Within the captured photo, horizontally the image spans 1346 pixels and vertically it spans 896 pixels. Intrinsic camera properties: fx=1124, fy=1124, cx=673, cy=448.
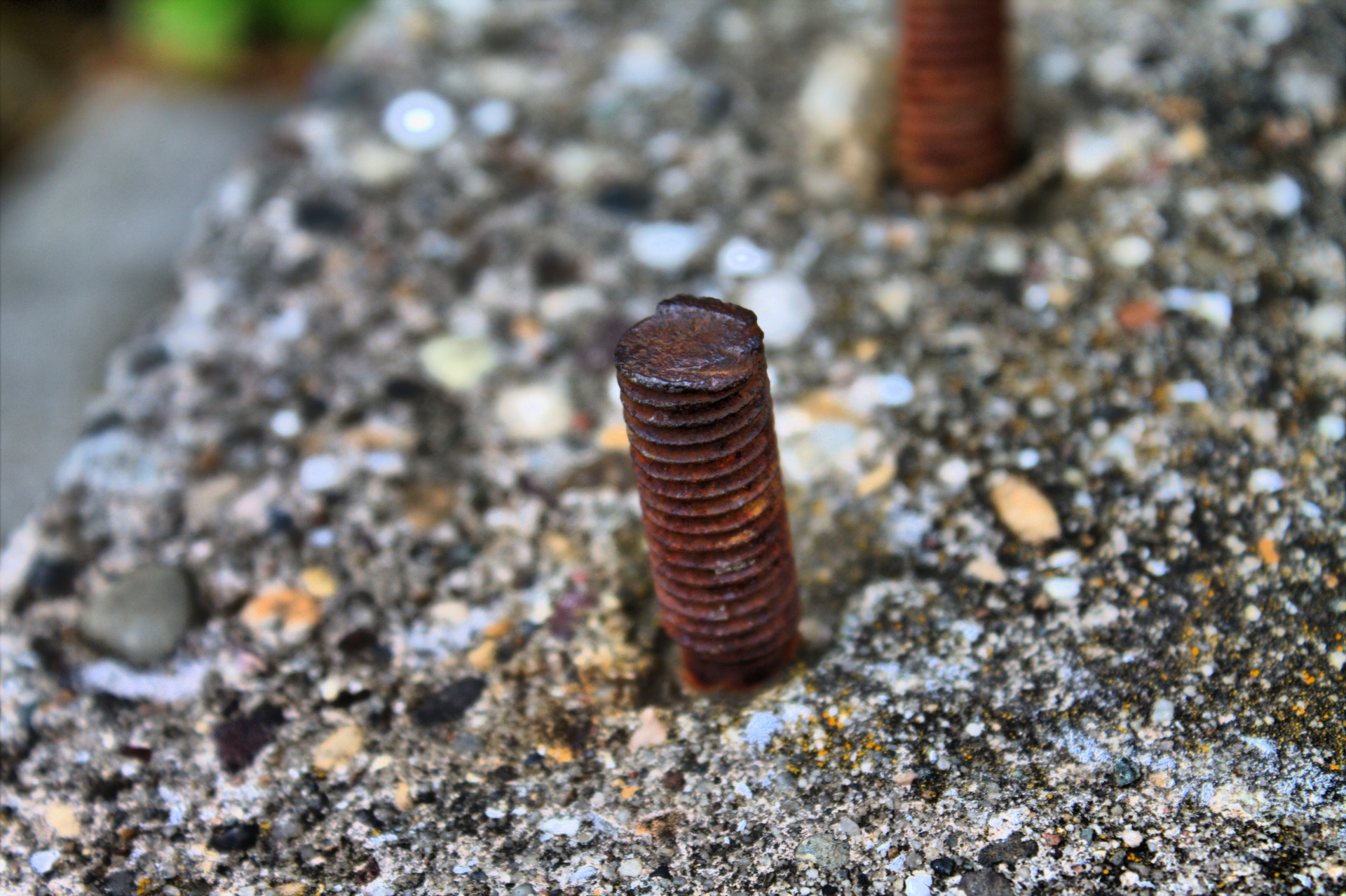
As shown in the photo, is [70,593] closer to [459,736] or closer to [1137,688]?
[459,736]

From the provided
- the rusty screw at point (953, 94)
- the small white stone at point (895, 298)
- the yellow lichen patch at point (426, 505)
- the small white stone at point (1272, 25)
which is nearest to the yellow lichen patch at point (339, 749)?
the yellow lichen patch at point (426, 505)

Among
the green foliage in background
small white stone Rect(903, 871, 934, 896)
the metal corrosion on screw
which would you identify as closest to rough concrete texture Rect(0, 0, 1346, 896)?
small white stone Rect(903, 871, 934, 896)

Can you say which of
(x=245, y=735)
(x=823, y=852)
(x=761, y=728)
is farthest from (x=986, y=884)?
(x=245, y=735)

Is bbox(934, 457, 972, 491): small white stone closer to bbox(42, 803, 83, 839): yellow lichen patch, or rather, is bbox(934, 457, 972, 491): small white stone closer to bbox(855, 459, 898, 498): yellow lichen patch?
bbox(855, 459, 898, 498): yellow lichen patch

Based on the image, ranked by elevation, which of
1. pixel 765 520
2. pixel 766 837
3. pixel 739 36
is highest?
pixel 739 36

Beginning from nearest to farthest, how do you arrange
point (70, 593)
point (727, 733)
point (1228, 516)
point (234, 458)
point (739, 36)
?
1. point (727, 733)
2. point (1228, 516)
3. point (70, 593)
4. point (234, 458)
5. point (739, 36)

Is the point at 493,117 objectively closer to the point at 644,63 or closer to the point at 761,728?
the point at 644,63

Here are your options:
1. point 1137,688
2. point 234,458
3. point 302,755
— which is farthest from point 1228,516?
point 234,458
